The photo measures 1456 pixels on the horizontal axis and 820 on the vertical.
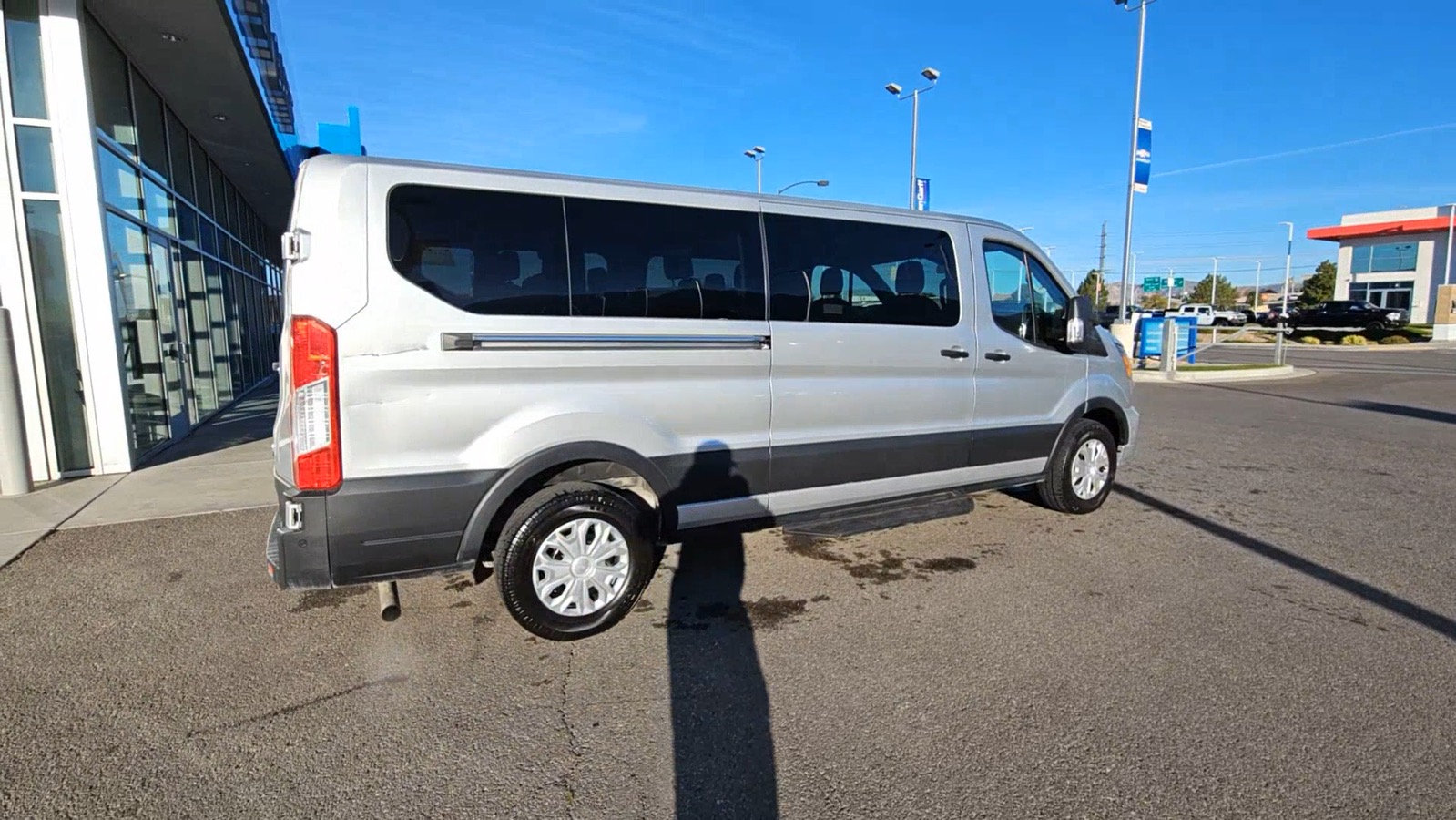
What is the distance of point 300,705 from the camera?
119 inches

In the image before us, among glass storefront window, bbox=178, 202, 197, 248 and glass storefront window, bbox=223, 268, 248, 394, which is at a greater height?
glass storefront window, bbox=178, 202, 197, 248

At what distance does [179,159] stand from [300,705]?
11.0 metres

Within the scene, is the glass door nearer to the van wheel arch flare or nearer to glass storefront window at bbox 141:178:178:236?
glass storefront window at bbox 141:178:178:236

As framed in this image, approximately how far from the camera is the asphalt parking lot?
2486mm

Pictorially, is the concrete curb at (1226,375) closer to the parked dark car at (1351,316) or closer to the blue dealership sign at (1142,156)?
the blue dealership sign at (1142,156)

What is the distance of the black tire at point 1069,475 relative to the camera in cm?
548

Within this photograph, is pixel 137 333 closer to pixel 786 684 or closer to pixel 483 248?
pixel 483 248

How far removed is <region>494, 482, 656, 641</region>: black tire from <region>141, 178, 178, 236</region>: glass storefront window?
8.50 meters

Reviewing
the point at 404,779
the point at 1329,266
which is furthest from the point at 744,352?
the point at 1329,266

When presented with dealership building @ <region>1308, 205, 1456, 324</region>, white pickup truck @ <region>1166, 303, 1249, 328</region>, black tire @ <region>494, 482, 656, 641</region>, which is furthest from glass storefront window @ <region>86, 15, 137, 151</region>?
dealership building @ <region>1308, 205, 1456, 324</region>

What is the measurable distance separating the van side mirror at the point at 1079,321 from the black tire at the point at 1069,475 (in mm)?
615

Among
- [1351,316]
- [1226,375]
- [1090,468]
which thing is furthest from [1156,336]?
[1351,316]

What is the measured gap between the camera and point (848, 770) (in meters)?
2.60

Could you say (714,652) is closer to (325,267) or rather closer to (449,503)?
(449,503)
